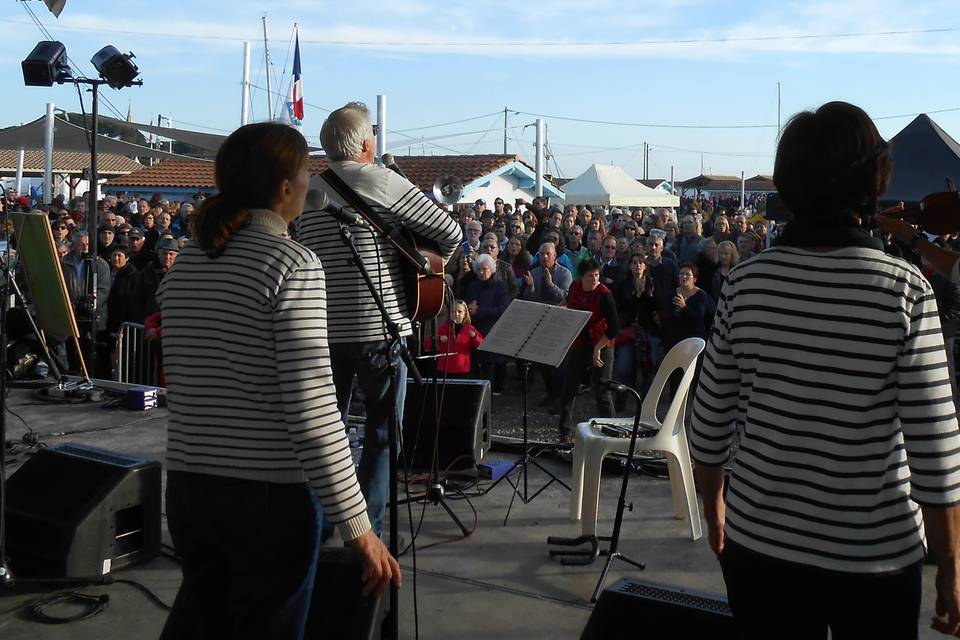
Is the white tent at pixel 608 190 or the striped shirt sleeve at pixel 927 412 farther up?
the white tent at pixel 608 190

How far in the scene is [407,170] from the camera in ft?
92.6

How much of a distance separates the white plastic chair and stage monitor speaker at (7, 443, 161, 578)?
78.0 inches

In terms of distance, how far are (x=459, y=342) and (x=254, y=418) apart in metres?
5.97

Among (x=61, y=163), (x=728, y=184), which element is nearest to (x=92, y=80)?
(x=61, y=163)

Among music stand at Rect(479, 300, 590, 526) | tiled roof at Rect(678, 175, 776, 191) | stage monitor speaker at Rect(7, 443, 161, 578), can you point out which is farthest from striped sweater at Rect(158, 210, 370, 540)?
tiled roof at Rect(678, 175, 776, 191)

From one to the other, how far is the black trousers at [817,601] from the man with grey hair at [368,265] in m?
1.91

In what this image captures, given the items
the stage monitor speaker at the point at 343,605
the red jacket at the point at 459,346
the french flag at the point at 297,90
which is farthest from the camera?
the french flag at the point at 297,90

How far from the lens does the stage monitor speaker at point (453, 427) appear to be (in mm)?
5730

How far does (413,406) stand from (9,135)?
21.6 meters

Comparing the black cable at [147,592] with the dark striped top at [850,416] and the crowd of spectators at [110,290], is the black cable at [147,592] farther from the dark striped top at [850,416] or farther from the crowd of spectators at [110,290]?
the crowd of spectators at [110,290]

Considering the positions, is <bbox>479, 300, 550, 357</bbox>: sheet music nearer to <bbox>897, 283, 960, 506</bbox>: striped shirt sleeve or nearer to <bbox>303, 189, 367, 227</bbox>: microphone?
<bbox>303, 189, 367, 227</bbox>: microphone

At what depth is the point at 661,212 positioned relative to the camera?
14.9 meters

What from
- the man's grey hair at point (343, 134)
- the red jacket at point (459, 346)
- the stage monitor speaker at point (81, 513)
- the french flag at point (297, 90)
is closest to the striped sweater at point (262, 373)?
the man's grey hair at point (343, 134)

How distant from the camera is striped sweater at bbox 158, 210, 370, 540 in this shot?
2029 millimetres
